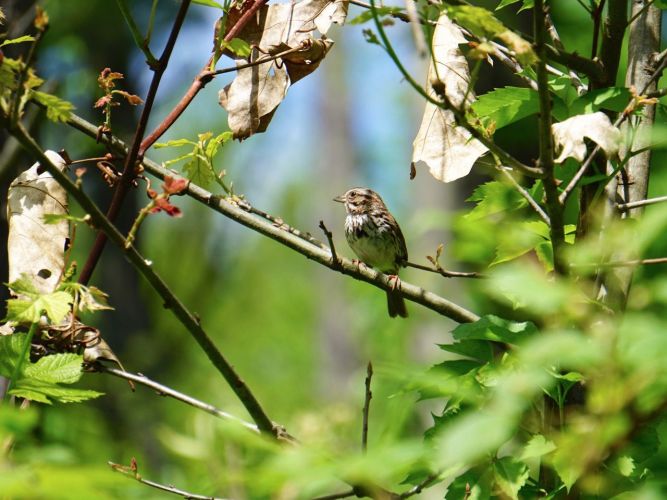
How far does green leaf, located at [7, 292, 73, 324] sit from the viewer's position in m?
1.34

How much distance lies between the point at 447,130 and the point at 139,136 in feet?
1.98

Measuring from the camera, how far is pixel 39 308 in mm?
1360

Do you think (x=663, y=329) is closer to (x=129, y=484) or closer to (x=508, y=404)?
(x=508, y=404)

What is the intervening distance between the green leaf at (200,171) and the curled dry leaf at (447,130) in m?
0.47

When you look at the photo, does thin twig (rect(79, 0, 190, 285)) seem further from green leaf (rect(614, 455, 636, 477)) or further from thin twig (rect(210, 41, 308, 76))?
green leaf (rect(614, 455, 636, 477))

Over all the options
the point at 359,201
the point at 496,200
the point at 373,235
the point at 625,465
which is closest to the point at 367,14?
the point at 496,200

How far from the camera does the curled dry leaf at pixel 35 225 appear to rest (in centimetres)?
173

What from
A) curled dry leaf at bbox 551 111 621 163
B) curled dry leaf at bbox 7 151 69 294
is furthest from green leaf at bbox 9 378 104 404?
curled dry leaf at bbox 551 111 621 163

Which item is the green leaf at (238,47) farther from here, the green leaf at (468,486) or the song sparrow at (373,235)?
the song sparrow at (373,235)

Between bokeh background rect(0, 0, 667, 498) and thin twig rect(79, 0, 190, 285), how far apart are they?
0.36 metres

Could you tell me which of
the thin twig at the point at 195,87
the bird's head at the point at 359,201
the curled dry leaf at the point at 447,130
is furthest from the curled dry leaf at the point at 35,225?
the bird's head at the point at 359,201

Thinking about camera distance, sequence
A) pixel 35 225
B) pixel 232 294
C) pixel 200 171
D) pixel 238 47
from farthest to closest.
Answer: pixel 232 294 → pixel 200 171 → pixel 35 225 → pixel 238 47

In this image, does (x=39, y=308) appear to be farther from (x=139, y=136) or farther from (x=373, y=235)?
(x=373, y=235)

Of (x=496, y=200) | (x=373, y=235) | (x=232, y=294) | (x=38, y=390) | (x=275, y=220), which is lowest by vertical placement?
(x=232, y=294)
